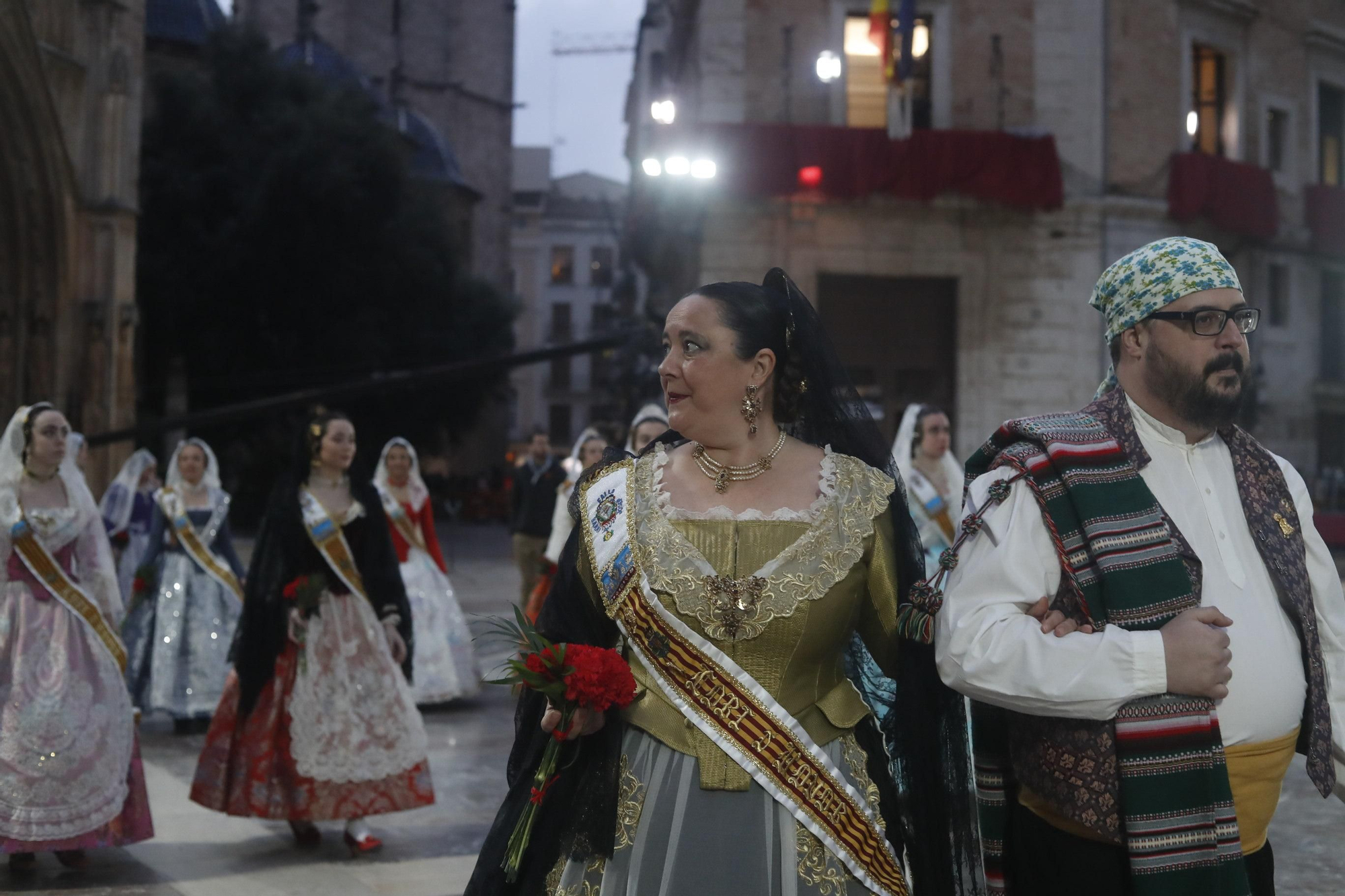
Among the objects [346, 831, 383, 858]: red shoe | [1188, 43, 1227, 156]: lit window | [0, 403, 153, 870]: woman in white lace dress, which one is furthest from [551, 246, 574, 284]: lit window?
[346, 831, 383, 858]: red shoe

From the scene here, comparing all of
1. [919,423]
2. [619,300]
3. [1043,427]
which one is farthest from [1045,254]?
[619,300]

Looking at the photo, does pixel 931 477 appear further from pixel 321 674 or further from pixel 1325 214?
pixel 1325 214

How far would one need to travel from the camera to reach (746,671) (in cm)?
301

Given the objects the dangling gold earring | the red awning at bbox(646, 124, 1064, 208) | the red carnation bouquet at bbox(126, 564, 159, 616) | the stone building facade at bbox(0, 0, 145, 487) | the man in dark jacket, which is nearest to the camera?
the dangling gold earring

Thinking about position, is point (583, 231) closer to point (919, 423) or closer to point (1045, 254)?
point (1045, 254)

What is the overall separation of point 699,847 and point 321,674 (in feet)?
13.8

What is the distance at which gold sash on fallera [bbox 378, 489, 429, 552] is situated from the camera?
11016 mm

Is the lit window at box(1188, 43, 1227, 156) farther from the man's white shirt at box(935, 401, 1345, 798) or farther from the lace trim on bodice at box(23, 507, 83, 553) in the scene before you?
the man's white shirt at box(935, 401, 1345, 798)

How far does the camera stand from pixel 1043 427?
9.16 feet

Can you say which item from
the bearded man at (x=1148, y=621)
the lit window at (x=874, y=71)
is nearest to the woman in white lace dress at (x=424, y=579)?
the bearded man at (x=1148, y=621)

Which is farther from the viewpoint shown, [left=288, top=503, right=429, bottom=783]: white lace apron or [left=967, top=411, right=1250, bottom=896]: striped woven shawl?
[left=288, top=503, right=429, bottom=783]: white lace apron

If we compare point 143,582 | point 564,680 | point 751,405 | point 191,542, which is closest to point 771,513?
point 751,405

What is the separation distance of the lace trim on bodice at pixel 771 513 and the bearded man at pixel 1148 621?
0.34m

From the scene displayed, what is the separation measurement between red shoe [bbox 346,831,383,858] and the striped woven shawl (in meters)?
4.40
